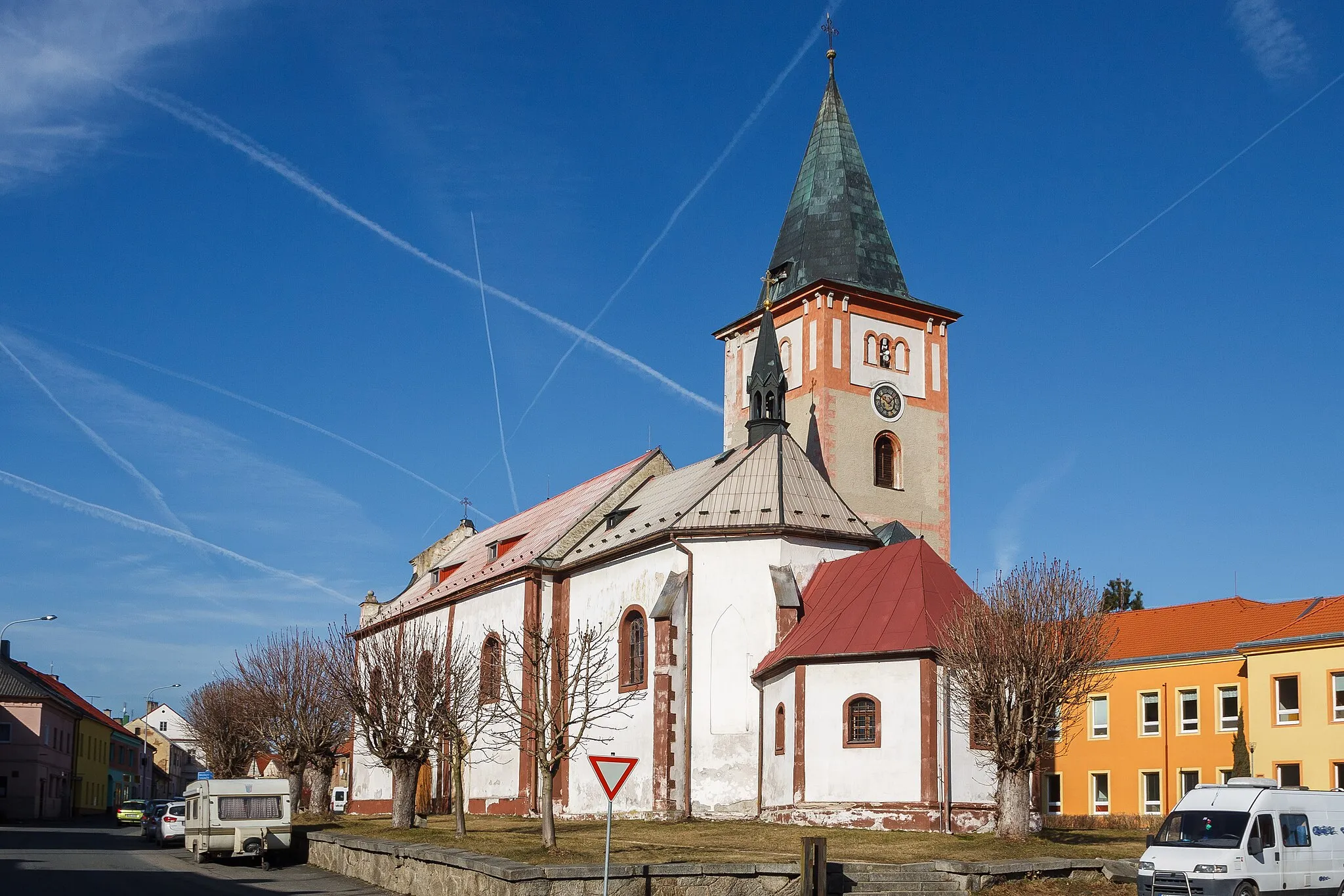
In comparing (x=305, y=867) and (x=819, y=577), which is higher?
(x=819, y=577)

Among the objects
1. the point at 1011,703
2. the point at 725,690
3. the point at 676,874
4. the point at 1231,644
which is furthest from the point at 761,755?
the point at 1231,644

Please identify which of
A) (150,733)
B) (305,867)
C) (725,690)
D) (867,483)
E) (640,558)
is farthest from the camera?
(150,733)

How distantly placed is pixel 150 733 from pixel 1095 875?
132m

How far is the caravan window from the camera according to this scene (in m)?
35.4

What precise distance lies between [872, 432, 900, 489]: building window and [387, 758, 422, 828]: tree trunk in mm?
21419

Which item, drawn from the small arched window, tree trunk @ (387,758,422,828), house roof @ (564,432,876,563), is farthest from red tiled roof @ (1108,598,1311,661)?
tree trunk @ (387,758,422,828)

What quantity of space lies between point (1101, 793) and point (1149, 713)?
388 cm

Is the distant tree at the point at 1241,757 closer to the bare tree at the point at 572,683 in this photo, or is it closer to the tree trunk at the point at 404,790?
the bare tree at the point at 572,683

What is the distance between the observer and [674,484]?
47031 millimetres

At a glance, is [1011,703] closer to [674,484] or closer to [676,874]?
[676,874]

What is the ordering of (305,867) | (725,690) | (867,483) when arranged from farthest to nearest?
(867,483), (725,690), (305,867)

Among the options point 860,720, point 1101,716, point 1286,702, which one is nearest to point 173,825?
point 860,720

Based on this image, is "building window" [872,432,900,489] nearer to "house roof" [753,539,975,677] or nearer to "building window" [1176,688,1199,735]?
"building window" [1176,688,1199,735]

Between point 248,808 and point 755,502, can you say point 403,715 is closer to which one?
point 248,808
